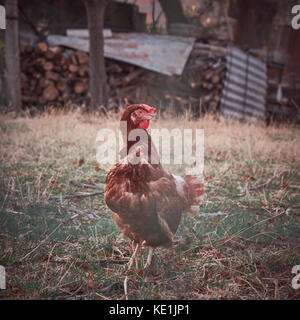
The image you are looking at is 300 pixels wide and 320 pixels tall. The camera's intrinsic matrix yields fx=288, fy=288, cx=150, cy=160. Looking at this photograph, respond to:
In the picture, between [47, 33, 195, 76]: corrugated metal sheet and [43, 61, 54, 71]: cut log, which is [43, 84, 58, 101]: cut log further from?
[47, 33, 195, 76]: corrugated metal sheet

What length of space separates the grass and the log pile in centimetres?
258

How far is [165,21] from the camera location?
7.34m

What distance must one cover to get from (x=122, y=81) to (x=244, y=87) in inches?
99.2

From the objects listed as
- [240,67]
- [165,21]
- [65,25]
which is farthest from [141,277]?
[165,21]

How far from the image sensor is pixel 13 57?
13.4 feet

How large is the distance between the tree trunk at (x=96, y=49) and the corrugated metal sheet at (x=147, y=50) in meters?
1.17

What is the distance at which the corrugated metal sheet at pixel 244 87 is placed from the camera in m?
5.54

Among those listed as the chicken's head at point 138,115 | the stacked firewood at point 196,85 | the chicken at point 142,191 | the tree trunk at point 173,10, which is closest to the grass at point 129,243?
the chicken at point 142,191

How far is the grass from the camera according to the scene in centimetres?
107

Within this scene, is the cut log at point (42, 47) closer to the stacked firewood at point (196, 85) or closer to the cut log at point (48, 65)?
the cut log at point (48, 65)

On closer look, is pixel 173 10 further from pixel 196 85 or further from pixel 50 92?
pixel 50 92

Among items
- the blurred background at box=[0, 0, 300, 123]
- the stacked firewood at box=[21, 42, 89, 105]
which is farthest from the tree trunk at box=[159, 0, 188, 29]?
the stacked firewood at box=[21, 42, 89, 105]
